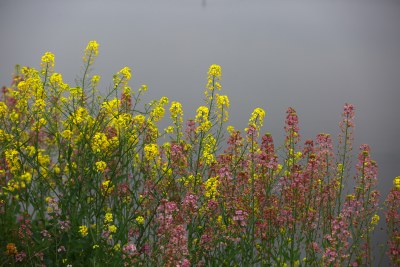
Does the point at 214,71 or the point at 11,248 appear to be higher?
the point at 214,71

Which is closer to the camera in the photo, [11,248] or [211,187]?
[11,248]

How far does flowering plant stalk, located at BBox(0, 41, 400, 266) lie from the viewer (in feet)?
8.95

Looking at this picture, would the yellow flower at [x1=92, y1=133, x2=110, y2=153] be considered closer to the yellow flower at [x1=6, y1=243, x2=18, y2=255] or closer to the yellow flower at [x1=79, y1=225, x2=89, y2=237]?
the yellow flower at [x1=79, y1=225, x2=89, y2=237]

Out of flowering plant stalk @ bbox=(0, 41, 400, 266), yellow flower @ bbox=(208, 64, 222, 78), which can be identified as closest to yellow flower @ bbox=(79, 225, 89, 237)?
flowering plant stalk @ bbox=(0, 41, 400, 266)

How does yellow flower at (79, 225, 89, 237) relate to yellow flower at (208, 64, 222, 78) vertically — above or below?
below

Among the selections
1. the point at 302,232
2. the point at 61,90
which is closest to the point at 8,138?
the point at 61,90

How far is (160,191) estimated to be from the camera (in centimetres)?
321

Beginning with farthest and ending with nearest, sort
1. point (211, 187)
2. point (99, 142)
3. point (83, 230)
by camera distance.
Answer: point (211, 187) → point (99, 142) → point (83, 230)

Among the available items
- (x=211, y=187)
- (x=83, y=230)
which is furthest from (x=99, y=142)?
(x=211, y=187)

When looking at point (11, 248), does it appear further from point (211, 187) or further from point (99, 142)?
point (211, 187)

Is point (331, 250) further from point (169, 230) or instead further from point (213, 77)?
point (213, 77)

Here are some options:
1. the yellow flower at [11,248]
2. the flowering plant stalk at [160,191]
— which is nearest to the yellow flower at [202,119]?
the flowering plant stalk at [160,191]

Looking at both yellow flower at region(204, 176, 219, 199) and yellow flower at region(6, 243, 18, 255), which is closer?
yellow flower at region(6, 243, 18, 255)

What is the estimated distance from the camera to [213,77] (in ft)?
10.7
